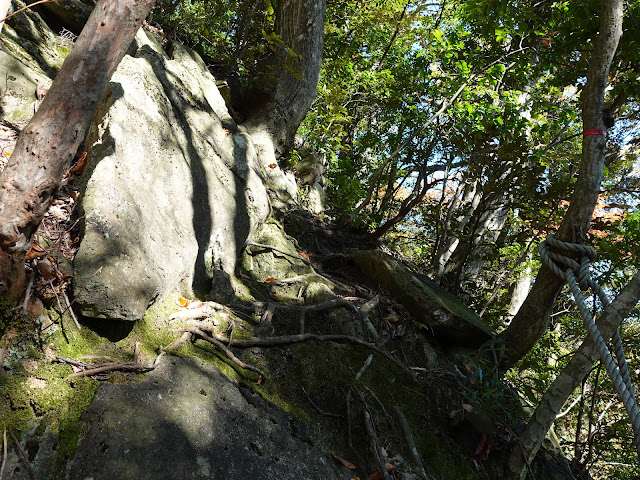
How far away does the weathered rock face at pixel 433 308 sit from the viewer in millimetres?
4098

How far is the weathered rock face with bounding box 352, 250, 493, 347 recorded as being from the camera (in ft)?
13.4

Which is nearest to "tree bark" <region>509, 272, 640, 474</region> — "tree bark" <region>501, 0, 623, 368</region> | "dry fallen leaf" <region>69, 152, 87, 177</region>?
"tree bark" <region>501, 0, 623, 368</region>

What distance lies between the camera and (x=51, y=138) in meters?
1.81

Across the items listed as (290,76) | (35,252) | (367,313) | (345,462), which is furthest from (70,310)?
(290,76)

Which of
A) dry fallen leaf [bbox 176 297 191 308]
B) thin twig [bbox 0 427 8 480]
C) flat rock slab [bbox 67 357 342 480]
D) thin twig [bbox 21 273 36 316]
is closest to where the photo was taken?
thin twig [bbox 0 427 8 480]

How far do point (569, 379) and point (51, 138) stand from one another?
3.37 metres

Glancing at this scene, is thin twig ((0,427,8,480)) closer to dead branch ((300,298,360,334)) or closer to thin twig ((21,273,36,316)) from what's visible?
thin twig ((21,273,36,316))

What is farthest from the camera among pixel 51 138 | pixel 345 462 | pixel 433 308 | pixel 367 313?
pixel 433 308

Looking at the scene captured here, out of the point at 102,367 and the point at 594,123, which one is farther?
the point at 594,123

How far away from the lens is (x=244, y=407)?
2.31 meters

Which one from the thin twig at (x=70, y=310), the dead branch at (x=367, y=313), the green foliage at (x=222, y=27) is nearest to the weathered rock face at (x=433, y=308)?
the dead branch at (x=367, y=313)

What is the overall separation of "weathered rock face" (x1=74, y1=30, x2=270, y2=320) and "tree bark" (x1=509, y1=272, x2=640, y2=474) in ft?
8.62

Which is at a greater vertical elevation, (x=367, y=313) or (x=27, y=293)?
(x=367, y=313)

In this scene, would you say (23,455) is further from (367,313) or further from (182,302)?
(367,313)
